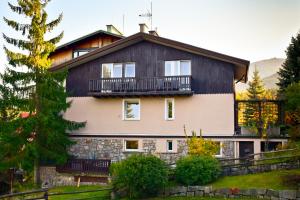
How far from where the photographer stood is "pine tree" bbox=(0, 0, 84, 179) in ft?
69.2

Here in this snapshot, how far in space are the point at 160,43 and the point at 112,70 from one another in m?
3.99

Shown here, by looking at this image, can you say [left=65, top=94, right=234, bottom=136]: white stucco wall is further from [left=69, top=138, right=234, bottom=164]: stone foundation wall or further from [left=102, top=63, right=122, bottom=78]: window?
A: [left=102, top=63, right=122, bottom=78]: window

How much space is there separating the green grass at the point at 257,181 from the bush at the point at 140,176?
2.63 m

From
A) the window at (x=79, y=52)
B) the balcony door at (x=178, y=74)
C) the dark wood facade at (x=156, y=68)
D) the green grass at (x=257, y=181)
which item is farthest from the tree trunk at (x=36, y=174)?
the green grass at (x=257, y=181)

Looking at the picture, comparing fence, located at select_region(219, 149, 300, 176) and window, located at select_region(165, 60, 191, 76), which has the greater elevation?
window, located at select_region(165, 60, 191, 76)

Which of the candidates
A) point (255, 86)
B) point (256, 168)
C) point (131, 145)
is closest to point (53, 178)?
point (131, 145)

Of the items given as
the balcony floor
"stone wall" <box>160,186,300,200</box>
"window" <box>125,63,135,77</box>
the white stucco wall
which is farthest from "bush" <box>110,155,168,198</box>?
"window" <box>125,63,135,77</box>

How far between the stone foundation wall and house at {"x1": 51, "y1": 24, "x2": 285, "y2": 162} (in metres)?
0.06

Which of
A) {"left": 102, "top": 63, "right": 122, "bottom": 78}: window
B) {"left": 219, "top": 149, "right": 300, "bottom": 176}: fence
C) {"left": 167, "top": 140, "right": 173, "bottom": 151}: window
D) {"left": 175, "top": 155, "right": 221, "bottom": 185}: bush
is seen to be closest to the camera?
{"left": 175, "top": 155, "right": 221, "bottom": 185}: bush

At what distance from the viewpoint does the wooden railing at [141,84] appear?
75.7ft

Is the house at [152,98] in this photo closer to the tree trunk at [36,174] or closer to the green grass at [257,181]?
the tree trunk at [36,174]

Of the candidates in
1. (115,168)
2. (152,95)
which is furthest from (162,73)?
(115,168)

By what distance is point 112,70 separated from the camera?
→ 83.0 feet

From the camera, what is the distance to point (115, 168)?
659 inches
